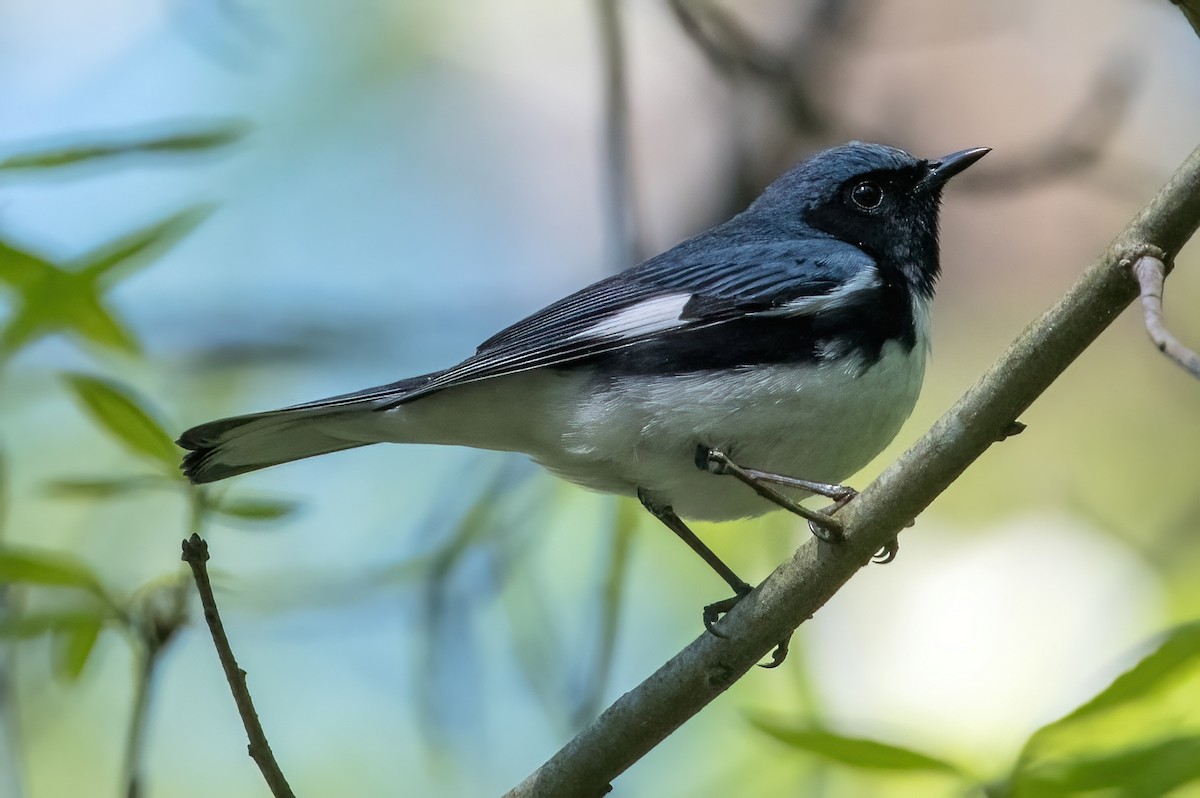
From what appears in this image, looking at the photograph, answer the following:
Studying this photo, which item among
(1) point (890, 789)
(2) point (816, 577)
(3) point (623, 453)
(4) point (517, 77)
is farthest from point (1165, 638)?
(4) point (517, 77)

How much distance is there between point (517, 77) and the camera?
665cm

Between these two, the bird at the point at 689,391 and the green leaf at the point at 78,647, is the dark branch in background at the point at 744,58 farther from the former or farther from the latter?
the green leaf at the point at 78,647

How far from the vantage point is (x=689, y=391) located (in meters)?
2.89

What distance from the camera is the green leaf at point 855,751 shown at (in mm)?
1587

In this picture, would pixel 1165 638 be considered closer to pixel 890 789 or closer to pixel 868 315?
pixel 868 315

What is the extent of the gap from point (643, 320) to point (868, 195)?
0.92m

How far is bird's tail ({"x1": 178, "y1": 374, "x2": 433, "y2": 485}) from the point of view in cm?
279

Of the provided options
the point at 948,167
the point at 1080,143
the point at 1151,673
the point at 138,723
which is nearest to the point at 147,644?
the point at 138,723

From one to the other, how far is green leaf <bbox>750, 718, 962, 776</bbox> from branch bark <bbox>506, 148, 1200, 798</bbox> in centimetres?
50

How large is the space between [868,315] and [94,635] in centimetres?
180

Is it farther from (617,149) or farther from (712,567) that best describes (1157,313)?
(617,149)

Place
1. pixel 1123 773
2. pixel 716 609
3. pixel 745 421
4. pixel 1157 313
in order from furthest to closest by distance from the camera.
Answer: pixel 716 609 < pixel 745 421 < pixel 1157 313 < pixel 1123 773

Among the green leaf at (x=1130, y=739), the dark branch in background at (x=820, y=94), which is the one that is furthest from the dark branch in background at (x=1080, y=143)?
the green leaf at (x=1130, y=739)

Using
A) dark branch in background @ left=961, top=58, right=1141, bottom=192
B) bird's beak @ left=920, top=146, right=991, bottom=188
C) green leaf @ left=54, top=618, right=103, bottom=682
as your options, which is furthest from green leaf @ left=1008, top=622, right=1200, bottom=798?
dark branch in background @ left=961, top=58, right=1141, bottom=192
